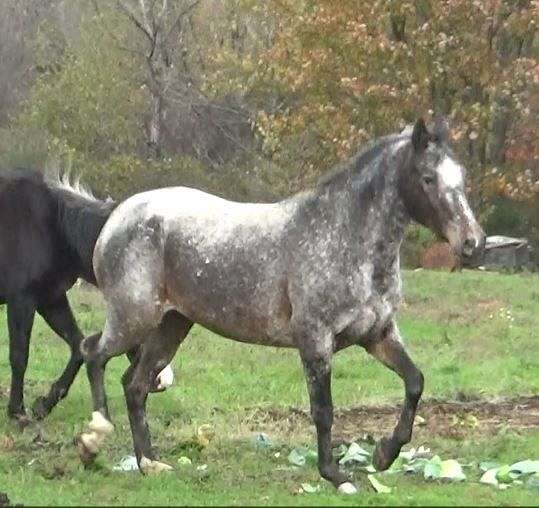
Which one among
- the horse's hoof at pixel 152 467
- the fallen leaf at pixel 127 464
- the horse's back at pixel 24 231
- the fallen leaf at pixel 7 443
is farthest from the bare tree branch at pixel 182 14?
the horse's hoof at pixel 152 467

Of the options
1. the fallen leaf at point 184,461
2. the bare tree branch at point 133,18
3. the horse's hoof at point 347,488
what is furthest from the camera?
the bare tree branch at point 133,18

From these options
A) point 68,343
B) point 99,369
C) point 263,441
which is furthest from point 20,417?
point 263,441

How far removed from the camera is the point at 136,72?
33344 millimetres

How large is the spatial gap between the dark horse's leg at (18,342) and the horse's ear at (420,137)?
4.11 meters

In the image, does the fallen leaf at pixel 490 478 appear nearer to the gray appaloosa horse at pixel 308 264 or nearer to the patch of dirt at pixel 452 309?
the gray appaloosa horse at pixel 308 264

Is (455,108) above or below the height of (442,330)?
above

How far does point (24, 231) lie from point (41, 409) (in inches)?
57.2

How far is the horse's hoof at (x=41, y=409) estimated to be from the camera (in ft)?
32.3

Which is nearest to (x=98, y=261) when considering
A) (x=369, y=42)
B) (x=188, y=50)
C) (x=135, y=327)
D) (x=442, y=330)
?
(x=135, y=327)

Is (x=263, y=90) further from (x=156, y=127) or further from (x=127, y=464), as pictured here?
(x=127, y=464)

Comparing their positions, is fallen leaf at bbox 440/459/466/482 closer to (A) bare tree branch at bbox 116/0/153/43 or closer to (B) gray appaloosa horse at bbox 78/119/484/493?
(B) gray appaloosa horse at bbox 78/119/484/493

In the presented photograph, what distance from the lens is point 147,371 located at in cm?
817

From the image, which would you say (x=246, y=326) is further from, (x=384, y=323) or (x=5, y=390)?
(x=5, y=390)

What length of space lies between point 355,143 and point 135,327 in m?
13.6
